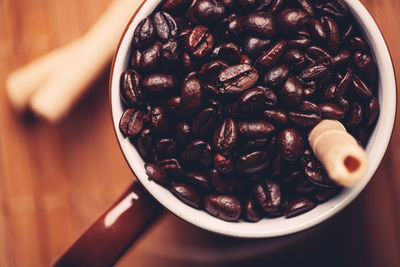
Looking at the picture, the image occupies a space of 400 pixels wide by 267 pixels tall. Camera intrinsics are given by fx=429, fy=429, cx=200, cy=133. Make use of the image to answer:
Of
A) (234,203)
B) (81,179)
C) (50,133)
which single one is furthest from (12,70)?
(234,203)

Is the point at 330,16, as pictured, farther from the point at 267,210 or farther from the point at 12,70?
the point at 12,70

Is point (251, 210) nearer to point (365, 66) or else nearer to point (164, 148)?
point (164, 148)

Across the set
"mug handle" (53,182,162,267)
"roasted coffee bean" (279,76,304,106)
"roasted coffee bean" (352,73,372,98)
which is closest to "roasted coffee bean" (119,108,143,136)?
"mug handle" (53,182,162,267)

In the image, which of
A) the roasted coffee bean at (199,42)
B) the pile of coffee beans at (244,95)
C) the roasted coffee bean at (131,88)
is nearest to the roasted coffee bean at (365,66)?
the pile of coffee beans at (244,95)

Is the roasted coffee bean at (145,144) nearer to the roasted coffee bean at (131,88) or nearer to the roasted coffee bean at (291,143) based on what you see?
the roasted coffee bean at (131,88)

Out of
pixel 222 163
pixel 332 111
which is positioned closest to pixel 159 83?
pixel 222 163

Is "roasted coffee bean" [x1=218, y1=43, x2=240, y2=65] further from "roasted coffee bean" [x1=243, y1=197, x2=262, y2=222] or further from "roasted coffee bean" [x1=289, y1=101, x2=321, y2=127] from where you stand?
"roasted coffee bean" [x1=243, y1=197, x2=262, y2=222]
